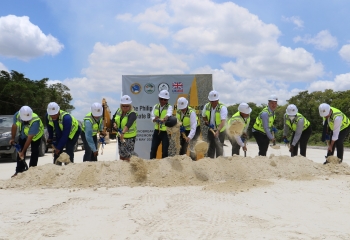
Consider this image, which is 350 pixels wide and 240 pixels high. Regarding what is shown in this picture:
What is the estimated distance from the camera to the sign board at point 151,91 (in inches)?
419

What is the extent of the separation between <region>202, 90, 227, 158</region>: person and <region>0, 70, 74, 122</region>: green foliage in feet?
80.5

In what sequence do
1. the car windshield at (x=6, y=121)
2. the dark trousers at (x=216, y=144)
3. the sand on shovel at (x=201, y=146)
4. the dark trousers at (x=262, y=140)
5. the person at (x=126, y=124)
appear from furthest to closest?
the car windshield at (x=6, y=121)
the dark trousers at (x=262, y=140)
the dark trousers at (x=216, y=144)
the sand on shovel at (x=201, y=146)
the person at (x=126, y=124)

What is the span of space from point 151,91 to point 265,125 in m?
3.25

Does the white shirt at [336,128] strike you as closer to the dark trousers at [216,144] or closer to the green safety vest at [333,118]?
the green safety vest at [333,118]

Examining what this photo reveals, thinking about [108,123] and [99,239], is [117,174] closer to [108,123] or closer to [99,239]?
[108,123]

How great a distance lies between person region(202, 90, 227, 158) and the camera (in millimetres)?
8945

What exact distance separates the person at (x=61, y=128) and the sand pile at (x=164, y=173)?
59 centimetres

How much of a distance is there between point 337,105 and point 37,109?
24423 mm

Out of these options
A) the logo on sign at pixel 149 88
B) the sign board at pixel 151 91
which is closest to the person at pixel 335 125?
the sign board at pixel 151 91

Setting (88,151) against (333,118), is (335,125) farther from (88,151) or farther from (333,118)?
(88,151)

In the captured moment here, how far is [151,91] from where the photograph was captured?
10.7 m

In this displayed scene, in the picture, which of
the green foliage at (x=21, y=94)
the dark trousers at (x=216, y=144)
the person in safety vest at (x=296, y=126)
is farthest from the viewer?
the green foliage at (x=21, y=94)

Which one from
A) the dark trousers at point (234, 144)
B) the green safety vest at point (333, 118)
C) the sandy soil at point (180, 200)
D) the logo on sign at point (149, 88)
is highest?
the logo on sign at point (149, 88)

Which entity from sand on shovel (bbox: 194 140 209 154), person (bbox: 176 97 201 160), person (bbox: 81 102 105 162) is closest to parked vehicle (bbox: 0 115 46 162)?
person (bbox: 81 102 105 162)
